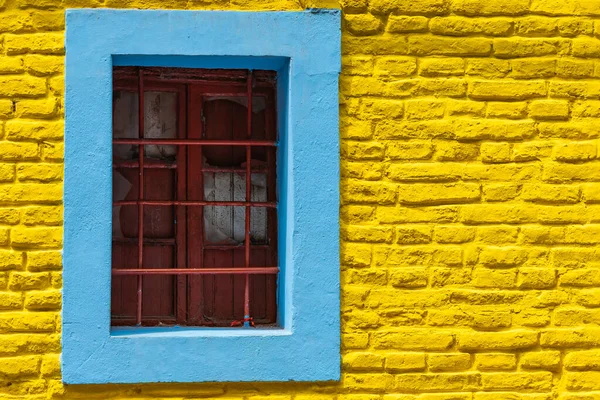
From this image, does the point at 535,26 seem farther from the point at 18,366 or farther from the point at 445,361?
the point at 18,366

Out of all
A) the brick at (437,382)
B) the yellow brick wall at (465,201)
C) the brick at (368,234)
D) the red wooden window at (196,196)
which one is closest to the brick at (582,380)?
the yellow brick wall at (465,201)

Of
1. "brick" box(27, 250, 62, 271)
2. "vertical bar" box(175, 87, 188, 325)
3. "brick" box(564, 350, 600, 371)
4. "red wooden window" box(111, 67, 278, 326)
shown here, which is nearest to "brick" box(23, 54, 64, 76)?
"red wooden window" box(111, 67, 278, 326)

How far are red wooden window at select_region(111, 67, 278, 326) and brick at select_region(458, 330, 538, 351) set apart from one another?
88 centimetres

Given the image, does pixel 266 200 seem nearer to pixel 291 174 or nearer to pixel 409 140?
pixel 291 174

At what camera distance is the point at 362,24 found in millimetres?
4086

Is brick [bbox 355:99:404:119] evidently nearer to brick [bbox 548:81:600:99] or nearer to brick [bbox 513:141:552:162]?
brick [bbox 513:141:552:162]

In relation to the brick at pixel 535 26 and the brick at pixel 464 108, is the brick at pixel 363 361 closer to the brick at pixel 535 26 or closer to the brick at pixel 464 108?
the brick at pixel 464 108

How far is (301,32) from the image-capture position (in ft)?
13.2

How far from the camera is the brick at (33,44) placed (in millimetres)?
3945

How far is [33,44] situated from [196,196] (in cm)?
97

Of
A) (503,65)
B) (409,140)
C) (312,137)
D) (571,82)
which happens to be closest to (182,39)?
(312,137)

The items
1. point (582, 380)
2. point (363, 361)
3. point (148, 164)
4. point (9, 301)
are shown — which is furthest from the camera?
point (148, 164)

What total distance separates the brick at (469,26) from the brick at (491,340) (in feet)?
4.31

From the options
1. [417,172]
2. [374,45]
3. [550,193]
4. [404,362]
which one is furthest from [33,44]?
[550,193]
